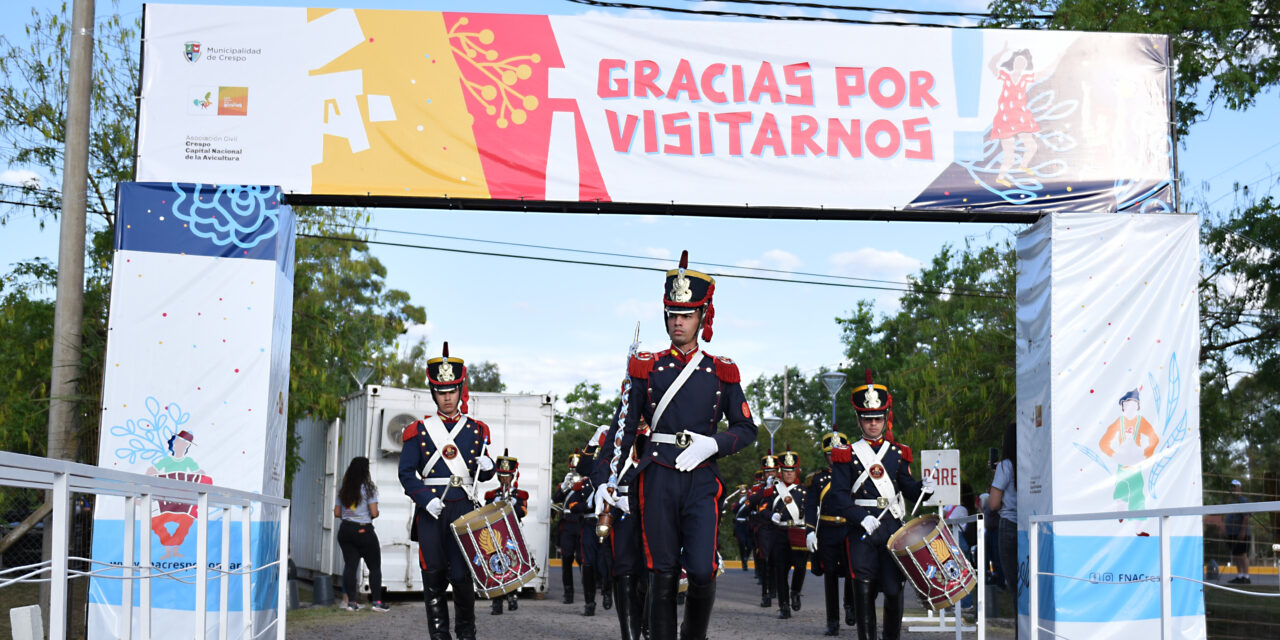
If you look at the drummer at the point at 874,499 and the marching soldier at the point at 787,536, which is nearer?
the drummer at the point at 874,499

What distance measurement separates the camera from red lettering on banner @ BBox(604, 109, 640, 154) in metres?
11.0

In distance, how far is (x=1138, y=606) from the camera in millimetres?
10594

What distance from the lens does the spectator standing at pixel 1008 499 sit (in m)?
12.4

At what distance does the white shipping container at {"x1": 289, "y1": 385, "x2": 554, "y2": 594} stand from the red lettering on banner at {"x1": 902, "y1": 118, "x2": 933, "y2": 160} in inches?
291

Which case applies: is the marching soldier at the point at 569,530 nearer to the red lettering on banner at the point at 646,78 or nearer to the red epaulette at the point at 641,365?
the red lettering on banner at the point at 646,78

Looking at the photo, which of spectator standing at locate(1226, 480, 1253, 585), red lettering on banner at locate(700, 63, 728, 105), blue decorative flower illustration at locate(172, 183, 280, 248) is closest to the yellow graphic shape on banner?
blue decorative flower illustration at locate(172, 183, 280, 248)

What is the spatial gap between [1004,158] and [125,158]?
10.2 m

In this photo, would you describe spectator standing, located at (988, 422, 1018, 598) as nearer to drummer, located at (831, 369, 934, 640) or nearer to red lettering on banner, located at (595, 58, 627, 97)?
drummer, located at (831, 369, 934, 640)

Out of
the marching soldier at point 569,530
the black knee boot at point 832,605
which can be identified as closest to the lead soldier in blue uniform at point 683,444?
the black knee boot at point 832,605

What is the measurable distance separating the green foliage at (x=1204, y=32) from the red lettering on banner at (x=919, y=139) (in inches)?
283

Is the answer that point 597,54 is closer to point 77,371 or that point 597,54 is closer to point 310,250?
point 77,371

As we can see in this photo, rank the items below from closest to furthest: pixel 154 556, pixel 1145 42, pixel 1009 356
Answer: pixel 154 556 → pixel 1145 42 → pixel 1009 356

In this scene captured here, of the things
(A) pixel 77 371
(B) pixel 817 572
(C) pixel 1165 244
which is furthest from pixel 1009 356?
(A) pixel 77 371

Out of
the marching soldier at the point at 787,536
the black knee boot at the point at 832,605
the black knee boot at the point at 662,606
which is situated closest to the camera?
the black knee boot at the point at 662,606
